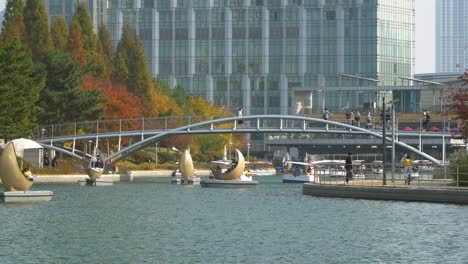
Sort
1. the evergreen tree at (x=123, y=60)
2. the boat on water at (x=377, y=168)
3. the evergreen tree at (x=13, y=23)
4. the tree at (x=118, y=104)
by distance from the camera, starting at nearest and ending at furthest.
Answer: the boat on water at (x=377, y=168) → the evergreen tree at (x=13, y=23) → the tree at (x=118, y=104) → the evergreen tree at (x=123, y=60)

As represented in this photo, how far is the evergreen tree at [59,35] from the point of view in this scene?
132m

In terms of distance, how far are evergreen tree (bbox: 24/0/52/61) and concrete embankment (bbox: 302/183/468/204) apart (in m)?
55.9

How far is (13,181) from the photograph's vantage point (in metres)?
74.1

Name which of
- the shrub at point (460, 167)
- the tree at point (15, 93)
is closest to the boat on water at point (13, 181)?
the tree at point (15, 93)

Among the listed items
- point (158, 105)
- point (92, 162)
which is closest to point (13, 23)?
point (92, 162)

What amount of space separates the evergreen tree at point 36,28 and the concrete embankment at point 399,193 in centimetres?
5587

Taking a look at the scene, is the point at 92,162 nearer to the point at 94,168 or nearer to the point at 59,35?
the point at 94,168

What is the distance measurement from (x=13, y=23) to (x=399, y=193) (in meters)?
65.6

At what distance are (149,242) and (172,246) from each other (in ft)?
6.48

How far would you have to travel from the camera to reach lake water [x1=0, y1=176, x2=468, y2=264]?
45.8 m

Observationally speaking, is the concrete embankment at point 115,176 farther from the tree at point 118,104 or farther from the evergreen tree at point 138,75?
the evergreen tree at point 138,75

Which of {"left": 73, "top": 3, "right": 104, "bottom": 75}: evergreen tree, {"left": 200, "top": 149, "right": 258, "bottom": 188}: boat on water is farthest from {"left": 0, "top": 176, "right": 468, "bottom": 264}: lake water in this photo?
{"left": 73, "top": 3, "right": 104, "bottom": 75}: evergreen tree

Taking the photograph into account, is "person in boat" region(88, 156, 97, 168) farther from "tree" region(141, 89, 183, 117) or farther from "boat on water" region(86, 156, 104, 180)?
"tree" region(141, 89, 183, 117)

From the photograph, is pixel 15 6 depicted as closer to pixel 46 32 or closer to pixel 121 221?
pixel 46 32
